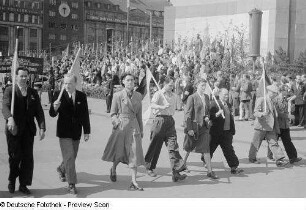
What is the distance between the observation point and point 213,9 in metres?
28.9

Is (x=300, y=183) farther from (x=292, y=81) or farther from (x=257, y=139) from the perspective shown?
(x=292, y=81)

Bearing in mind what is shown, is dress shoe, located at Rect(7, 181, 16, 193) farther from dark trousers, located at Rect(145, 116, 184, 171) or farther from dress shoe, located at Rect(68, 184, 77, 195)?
dark trousers, located at Rect(145, 116, 184, 171)

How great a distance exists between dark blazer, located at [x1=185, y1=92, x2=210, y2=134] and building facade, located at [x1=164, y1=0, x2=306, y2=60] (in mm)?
18385

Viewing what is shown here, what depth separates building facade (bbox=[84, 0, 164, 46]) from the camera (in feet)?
314

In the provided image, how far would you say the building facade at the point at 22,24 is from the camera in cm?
8756

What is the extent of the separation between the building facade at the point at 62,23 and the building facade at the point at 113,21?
1525mm

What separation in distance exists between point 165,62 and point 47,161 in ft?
55.9

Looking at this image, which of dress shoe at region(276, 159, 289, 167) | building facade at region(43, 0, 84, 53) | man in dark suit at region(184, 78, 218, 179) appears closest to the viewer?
man in dark suit at region(184, 78, 218, 179)

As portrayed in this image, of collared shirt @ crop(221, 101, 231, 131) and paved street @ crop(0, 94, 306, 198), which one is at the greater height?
collared shirt @ crop(221, 101, 231, 131)

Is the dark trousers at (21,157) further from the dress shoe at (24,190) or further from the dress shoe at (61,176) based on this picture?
the dress shoe at (61,176)

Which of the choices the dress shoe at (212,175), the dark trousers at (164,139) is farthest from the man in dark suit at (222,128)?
the dark trousers at (164,139)

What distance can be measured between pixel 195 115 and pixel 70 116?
2303 millimetres

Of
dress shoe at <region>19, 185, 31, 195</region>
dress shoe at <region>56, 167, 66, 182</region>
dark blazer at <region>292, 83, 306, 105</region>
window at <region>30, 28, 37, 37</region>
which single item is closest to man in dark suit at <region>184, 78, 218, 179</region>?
dress shoe at <region>56, 167, 66, 182</region>

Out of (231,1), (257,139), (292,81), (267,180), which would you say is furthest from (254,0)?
(267,180)
